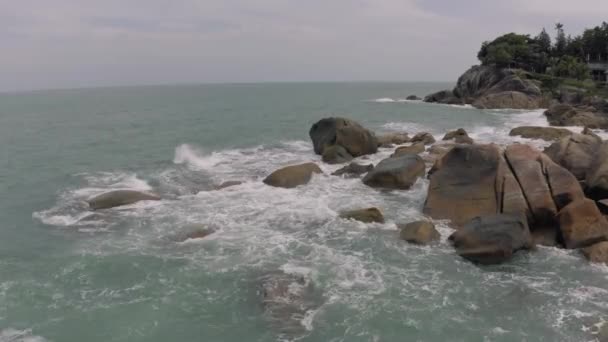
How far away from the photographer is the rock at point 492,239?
60.7ft

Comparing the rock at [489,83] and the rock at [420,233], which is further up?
the rock at [489,83]

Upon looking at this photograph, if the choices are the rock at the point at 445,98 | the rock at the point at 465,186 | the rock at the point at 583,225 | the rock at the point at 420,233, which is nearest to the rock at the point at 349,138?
the rock at the point at 465,186

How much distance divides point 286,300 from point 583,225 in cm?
1311

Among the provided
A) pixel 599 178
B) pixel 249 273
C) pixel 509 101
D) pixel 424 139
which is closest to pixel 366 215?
pixel 249 273

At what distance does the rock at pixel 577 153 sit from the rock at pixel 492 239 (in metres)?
8.04

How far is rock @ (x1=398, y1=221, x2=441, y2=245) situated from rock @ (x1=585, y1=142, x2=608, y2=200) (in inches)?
333

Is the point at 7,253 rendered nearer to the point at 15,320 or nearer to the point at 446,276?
the point at 15,320

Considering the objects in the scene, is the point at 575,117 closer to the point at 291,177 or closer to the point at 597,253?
the point at 291,177

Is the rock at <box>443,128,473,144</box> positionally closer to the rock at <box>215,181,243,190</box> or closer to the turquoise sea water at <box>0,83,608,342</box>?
the turquoise sea water at <box>0,83,608,342</box>

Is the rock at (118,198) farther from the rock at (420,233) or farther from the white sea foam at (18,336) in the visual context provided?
the rock at (420,233)

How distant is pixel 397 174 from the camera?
28.0 m

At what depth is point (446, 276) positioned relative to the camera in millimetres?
17422

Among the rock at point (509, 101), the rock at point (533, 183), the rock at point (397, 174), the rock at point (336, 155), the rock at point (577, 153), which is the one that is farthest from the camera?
the rock at point (509, 101)

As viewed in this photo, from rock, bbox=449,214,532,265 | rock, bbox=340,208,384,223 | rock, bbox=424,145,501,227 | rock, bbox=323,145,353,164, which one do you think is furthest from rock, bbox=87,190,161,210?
rock, bbox=449,214,532,265
